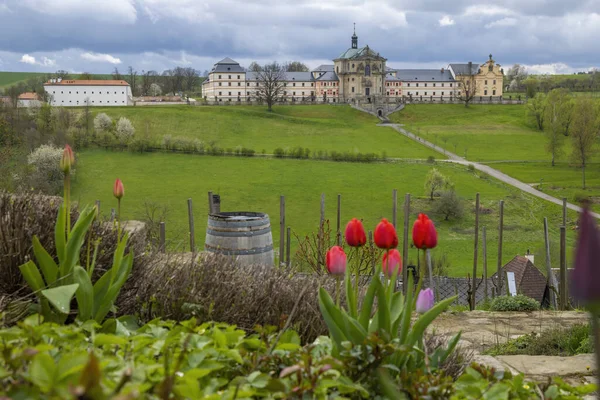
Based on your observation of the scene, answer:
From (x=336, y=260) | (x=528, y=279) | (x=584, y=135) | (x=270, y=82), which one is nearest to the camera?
(x=336, y=260)

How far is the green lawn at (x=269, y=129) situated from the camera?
217 feet

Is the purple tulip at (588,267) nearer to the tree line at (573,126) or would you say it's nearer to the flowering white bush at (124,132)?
the tree line at (573,126)

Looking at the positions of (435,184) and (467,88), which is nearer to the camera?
(435,184)

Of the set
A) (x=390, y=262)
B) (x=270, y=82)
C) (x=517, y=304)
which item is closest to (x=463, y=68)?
(x=270, y=82)

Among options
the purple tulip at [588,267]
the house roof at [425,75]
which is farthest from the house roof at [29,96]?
the purple tulip at [588,267]

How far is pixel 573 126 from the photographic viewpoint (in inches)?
2098

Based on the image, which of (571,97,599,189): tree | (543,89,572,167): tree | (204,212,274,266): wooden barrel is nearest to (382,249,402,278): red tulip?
(204,212,274,266): wooden barrel

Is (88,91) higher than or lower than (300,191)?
higher

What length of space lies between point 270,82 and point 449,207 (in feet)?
218

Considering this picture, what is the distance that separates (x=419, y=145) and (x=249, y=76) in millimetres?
51019

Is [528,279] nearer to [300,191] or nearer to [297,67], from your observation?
[300,191]

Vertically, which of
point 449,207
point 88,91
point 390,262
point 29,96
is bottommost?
point 449,207

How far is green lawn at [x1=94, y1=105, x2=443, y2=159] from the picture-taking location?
66.0m

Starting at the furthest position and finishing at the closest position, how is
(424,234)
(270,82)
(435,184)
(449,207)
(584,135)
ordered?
(270,82), (584,135), (435,184), (449,207), (424,234)
